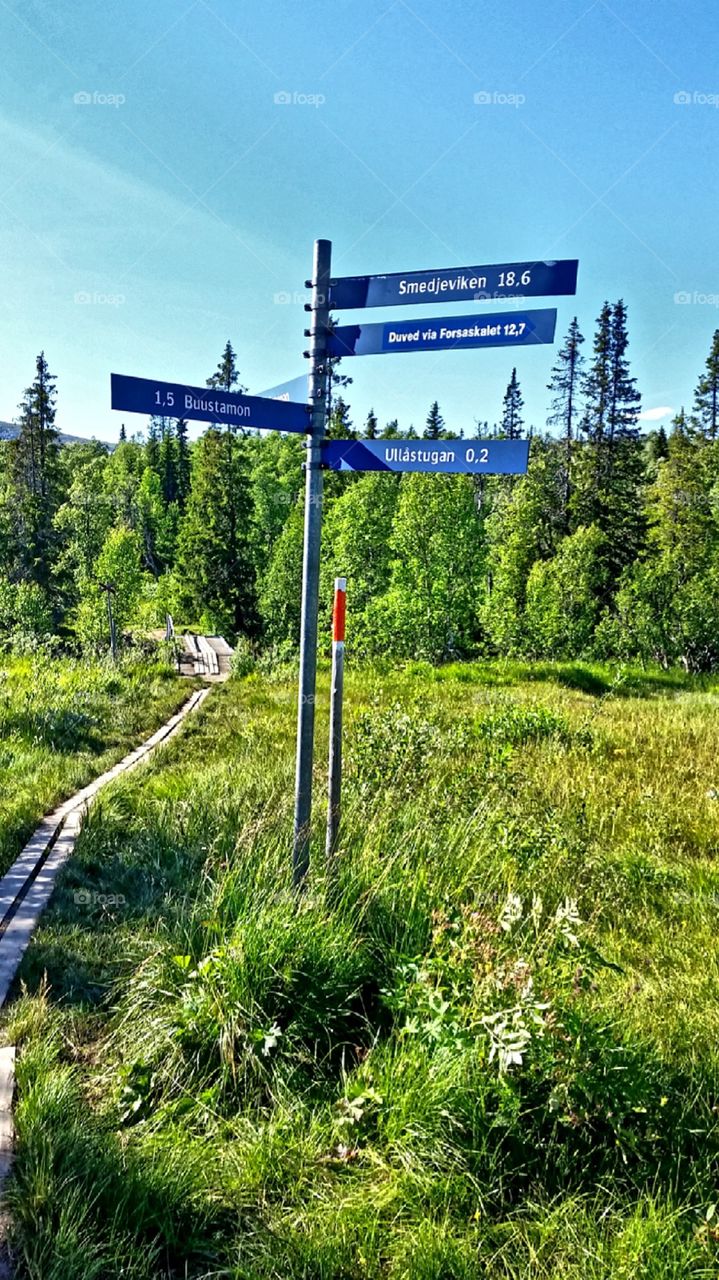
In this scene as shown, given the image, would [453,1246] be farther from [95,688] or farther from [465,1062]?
[95,688]

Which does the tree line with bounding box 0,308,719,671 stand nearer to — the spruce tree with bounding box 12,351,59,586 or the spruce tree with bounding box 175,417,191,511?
the spruce tree with bounding box 12,351,59,586

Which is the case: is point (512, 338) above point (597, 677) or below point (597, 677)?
above

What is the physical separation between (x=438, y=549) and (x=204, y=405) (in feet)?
121

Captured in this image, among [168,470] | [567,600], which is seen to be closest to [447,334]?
[567,600]

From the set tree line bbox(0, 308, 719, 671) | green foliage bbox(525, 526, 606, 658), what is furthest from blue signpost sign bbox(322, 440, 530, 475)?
green foliage bbox(525, 526, 606, 658)

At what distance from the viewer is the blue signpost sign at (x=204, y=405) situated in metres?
3.63

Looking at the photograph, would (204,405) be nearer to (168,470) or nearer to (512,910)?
(512,910)

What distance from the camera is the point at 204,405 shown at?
12.4 feet

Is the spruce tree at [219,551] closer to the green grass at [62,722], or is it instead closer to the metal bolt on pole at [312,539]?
the green grass at [62,722]

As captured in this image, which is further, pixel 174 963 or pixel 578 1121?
pixel 174 963

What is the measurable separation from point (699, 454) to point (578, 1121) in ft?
149

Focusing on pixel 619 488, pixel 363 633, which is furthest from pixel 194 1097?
pixel 619 488

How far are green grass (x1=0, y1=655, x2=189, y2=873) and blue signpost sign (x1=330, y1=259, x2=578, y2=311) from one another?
4.45 meters

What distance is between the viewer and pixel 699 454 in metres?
42.3
